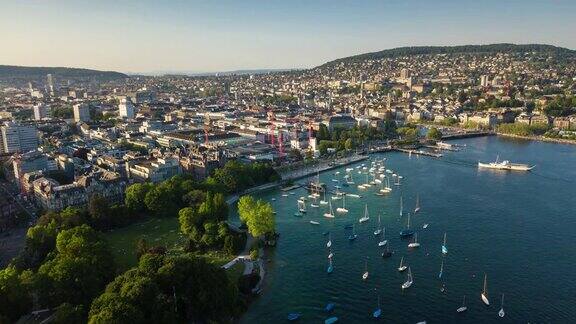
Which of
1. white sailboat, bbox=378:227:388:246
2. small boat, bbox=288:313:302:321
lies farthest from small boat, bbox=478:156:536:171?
small boat, bbox=288:313:302:321

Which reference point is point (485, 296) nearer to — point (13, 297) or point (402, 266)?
point (402, 266)

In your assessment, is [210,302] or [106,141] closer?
[210,302]

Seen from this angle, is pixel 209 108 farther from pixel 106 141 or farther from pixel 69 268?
pixel 69 268

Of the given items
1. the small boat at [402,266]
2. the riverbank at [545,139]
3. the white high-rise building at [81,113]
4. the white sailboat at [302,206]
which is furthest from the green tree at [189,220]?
the white high-rise building at [81,113]

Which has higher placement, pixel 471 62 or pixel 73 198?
pixel 471 62

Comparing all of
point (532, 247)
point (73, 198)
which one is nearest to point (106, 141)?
point (73, 198)

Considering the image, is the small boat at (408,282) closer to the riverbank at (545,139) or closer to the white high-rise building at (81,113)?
the riverbank at (545,139)
